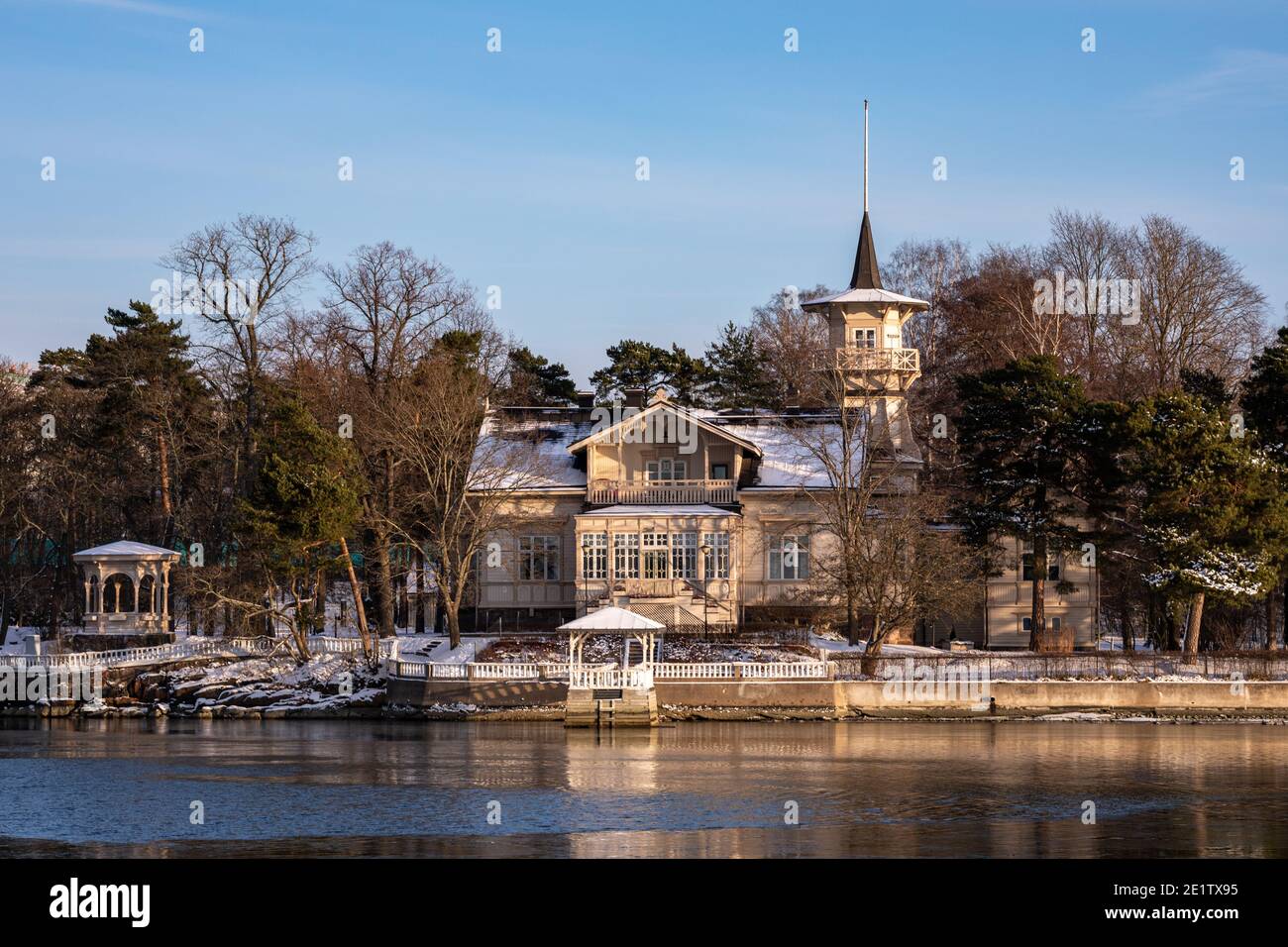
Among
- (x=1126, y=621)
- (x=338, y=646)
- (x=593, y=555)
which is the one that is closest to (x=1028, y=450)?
(x=1126, y=621)

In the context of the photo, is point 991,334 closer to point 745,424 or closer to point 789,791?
point 745,424

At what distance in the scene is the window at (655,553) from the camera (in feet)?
166

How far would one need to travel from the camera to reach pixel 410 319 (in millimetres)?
56719

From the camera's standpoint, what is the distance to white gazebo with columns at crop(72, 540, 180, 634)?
50.3 m

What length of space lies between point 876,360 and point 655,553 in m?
11.2

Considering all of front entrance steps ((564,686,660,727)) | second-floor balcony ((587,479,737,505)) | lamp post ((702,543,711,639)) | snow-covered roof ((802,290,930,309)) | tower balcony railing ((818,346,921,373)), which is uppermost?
snow-covered roof ((802,290,930,309))

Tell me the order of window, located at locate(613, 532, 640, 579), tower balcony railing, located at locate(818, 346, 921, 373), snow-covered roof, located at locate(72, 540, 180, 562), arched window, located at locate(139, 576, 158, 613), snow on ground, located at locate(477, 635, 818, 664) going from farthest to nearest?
tower balcony railing, located at locate(818, 346, 921, 373) < arched window, located at locate(139, 576, 158, 613) < window, located at locate(613, 532, 640, 579) < snow-covered roof, located at locate(72, 540, 180, 562) < snow on ground, located at locate(477, 635, 818, 664)

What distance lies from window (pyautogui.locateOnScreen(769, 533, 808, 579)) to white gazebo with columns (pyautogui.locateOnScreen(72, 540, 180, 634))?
18809 mm

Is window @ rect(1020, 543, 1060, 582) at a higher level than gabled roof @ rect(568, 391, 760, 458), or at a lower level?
lower

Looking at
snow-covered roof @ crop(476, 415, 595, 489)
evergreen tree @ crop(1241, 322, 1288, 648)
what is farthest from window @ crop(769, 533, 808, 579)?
evergreen tree @ crop(1241, 322, 1288, 648)

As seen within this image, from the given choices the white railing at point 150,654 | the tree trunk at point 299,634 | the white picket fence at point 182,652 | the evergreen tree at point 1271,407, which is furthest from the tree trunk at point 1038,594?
the white railing at point 150,654

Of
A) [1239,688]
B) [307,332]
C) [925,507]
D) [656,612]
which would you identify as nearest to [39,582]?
[307,332]

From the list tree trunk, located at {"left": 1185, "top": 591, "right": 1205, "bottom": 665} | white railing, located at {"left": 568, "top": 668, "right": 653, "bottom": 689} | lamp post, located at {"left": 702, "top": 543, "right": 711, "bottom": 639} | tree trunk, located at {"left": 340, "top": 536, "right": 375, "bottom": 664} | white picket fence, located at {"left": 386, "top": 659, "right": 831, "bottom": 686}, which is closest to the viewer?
white railing, located at {"left": 568, "top": 668, "right": 653, "bottom": 689}

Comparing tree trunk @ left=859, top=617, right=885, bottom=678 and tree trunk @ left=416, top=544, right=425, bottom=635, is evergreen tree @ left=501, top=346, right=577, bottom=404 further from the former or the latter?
tree trunk @ left=859, top=617, right=885, bottom=678
